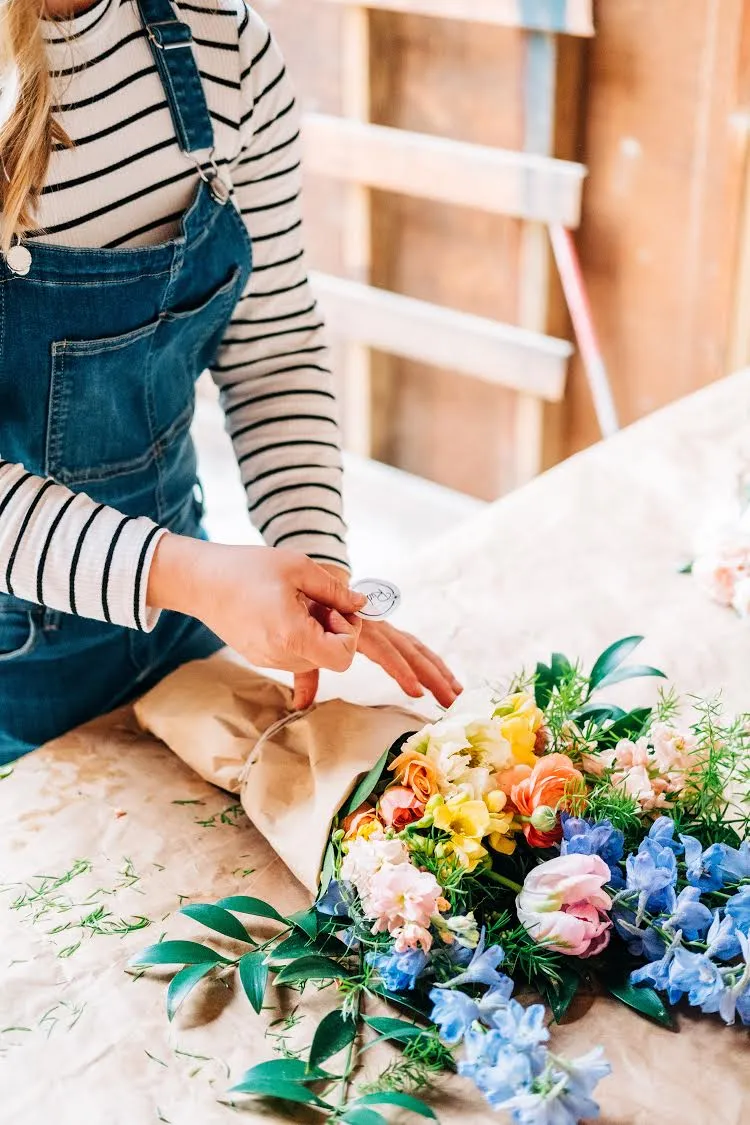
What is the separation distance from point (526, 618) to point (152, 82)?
610mm

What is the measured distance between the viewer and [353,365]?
9.98ft

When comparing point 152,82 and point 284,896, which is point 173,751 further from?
point 152,82

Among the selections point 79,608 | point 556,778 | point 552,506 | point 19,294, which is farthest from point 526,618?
point 19,294

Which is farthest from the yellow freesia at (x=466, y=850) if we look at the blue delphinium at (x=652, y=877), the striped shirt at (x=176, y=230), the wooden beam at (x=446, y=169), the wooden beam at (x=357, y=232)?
the wooden beam at (x=357, y=232)

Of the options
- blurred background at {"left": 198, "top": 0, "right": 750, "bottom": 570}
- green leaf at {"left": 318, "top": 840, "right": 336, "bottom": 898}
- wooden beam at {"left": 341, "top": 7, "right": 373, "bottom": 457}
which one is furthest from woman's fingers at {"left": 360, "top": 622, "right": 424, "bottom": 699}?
wooden beam at {"left": 341, "top": 7, "right": 373, "bottom": 457}

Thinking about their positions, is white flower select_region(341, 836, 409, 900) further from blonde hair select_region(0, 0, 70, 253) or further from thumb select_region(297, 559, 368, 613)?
blonde hair select_region(0, 0, 70, 253)

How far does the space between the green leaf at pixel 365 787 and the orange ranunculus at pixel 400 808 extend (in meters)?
0.03

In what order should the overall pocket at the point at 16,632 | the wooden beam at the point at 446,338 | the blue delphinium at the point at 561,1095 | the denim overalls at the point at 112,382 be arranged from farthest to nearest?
1. the wooden beam at the point at 446,338
2. the overall pocket at the point at 16,632
3. the denim overalls at the point at 112,382
4. the blue delphinium at the point at 561,1095

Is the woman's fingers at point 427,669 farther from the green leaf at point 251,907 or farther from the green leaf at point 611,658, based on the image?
the green leaf at point 251,907

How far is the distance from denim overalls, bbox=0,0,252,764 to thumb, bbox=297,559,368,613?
0.27 m

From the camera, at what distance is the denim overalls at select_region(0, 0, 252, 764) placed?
997mm

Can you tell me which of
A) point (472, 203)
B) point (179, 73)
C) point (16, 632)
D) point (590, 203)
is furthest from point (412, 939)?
point (472, 203)

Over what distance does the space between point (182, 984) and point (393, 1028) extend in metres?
0.15

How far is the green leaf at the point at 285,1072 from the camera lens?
2.40ft
